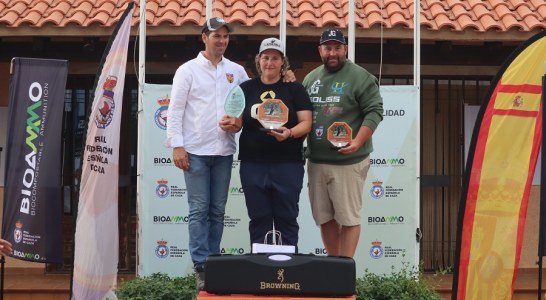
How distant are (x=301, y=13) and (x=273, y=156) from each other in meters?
3.68

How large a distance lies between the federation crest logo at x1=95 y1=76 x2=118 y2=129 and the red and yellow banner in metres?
2.45

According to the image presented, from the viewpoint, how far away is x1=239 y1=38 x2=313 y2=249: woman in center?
6461mm

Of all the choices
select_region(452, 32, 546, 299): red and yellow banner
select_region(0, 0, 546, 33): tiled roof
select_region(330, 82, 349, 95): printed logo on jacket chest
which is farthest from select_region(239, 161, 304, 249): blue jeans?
select_region(0, 0, 546, 33): tiled roof

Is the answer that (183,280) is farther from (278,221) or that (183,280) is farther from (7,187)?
(7,187)

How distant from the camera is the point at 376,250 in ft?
28.4

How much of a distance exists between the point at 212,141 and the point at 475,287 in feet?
6.43

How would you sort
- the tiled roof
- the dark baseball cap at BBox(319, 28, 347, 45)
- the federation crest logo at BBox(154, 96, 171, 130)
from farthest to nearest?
1. the tiled roof
2. the federation crest logo at BBox(154, 96, 171, 130)
3. the dark baseball cap at BBox(319, 28, 347, 45)

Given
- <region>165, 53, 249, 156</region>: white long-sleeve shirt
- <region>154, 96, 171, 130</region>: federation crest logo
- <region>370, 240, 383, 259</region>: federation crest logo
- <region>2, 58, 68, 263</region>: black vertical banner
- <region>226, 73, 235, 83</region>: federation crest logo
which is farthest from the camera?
<region>370, 240, 383, 259</region>: federation crest logo

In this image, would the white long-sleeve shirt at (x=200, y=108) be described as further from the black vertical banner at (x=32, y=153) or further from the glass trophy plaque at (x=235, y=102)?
the black vertical banner at (x=32, y=153)

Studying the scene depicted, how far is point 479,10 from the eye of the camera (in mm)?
10125

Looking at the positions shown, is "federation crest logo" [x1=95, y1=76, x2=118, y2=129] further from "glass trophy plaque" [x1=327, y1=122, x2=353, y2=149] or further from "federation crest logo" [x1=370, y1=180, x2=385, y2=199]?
"federation crest logo" [x1=370, y1=180, x2=385, y2=199]

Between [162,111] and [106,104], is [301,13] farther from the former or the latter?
[106,104]

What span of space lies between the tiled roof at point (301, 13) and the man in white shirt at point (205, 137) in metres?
2.75

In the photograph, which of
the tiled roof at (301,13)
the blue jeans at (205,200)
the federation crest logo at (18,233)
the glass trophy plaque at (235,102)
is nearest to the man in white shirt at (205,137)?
the blue jeans at (205,200)
